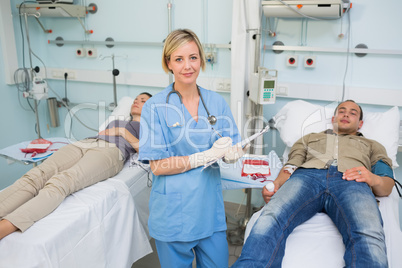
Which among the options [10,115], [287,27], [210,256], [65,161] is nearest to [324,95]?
[287,27]

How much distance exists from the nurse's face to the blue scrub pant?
0.71 m

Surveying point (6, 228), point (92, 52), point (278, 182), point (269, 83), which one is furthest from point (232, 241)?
point (92, 52)

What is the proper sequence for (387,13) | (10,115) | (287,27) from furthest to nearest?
(10,115) < (287,27) < (387,13)

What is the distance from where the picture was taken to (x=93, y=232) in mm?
1778

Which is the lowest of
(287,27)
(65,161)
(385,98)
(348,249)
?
(348,249)

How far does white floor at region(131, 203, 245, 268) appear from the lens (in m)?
2.31

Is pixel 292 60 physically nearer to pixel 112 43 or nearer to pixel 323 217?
pixel 323 217

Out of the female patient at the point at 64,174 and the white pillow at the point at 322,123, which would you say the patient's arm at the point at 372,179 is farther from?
the female patient at the point at 64,174

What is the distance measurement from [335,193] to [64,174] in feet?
4.68

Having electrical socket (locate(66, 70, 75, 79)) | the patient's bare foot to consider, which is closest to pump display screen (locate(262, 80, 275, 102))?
the patient's bare foot

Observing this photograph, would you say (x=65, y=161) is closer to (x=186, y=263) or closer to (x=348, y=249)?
(x=186, y=263)

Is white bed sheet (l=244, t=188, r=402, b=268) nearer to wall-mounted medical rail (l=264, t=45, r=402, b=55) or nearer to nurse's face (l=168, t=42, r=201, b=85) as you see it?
nurse's face (l=168, t=42, r=201, b=85)

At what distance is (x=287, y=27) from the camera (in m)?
2.56

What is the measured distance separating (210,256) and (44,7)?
95.7 inches
